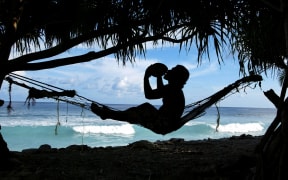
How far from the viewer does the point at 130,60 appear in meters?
3.76

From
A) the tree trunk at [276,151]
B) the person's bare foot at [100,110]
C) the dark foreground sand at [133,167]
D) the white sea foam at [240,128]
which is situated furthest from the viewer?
the white sea foam at [240,128]

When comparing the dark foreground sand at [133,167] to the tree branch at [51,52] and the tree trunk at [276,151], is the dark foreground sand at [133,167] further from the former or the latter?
the tree branch at [51,52]

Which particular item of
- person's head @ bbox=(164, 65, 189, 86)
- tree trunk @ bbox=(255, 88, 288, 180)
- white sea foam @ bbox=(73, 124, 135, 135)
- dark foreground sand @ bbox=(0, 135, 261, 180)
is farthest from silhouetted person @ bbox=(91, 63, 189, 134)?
white sea foam @ bbox=(73, 124, 135, 135)

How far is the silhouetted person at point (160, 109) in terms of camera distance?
2727mm

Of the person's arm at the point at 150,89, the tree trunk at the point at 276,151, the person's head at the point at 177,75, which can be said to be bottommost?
the tree trunk at the point at 276,151

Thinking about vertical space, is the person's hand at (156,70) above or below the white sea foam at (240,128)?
above

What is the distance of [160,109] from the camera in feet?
9.52

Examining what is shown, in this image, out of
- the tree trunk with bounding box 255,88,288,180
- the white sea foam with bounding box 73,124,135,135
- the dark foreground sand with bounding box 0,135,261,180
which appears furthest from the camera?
the white sea foam with bounding box 73,124,135,135

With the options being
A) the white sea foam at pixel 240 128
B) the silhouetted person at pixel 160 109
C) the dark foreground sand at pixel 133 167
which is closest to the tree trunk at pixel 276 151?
the dark foreground sand at pixel 133 167

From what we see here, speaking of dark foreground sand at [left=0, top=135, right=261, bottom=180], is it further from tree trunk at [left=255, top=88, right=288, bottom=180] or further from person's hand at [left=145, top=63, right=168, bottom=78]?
person's hand at [left=145, top=63, right=168, bottom=78]

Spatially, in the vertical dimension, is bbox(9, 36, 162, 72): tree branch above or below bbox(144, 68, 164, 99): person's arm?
above

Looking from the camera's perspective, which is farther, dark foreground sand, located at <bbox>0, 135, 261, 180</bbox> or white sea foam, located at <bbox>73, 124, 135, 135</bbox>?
white sea foam, located at <bbox>73, 124, 135, 135</bbox>

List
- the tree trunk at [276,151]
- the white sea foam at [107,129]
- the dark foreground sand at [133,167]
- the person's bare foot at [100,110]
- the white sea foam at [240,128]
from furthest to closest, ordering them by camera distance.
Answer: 1. the white sea foam at [240,128]
2. the white sea foam at [107,129]
3. the person's bare foot at [100,110]
4. the dark foreground sand at [133,167]
5. the tree trunk at [276,151]

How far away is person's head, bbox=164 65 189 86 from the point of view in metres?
2.93
